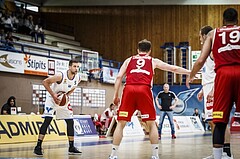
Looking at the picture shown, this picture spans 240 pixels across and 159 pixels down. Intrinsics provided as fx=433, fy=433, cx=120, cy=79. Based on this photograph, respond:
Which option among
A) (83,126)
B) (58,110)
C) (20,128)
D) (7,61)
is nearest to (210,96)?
(58,110)

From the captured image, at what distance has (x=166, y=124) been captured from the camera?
21453 millimetres

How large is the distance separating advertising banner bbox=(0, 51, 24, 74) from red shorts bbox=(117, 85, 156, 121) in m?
11.2

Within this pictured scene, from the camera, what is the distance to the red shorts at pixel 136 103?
278 inches

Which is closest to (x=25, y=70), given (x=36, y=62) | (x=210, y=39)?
(x=36, y=62)

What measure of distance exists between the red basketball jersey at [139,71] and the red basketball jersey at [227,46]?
197 cm

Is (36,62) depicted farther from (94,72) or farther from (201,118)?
(201,118)

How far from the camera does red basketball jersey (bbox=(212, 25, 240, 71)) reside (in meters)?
5.28

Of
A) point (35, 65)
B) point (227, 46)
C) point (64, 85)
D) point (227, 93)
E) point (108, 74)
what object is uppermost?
point (35, 65)

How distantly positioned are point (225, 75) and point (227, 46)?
38 cm

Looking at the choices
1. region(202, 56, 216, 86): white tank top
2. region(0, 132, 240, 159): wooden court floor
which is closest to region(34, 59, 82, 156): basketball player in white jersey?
region(0, 132, 240, 159): wooden court floor

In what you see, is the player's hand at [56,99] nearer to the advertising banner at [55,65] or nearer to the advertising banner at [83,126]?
the advertising banner at [83,126]

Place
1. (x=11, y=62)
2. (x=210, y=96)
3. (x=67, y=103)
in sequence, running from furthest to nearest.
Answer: (x=11, y=62) < (x=67, y=103) < (x=210, y=96)

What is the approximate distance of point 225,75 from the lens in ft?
17.1

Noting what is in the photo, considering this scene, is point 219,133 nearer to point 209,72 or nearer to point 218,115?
point 218,115
